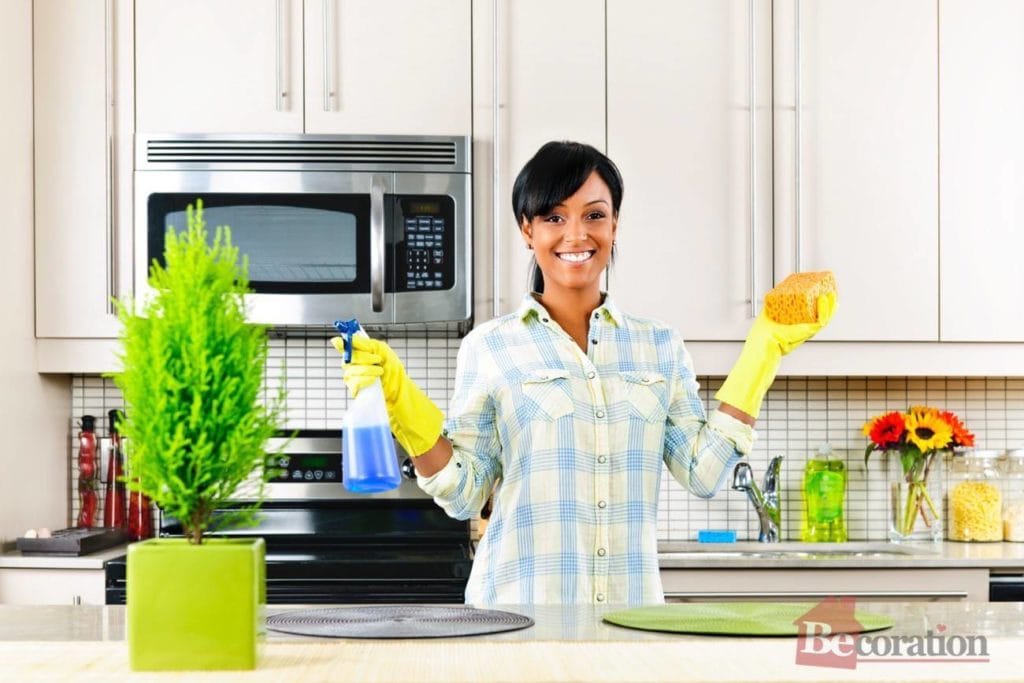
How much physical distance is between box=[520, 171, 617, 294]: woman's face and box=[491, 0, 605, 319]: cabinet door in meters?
0.95

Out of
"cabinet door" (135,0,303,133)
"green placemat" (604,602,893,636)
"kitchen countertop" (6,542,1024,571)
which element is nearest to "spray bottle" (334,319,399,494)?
"green placemat" (604,602,893,636)

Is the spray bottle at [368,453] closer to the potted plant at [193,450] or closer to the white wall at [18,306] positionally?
the potted plant at [193,450]

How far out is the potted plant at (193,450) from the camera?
1009 millimetres

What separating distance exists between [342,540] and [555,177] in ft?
4.43

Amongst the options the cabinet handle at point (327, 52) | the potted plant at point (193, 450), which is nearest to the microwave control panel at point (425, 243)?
the cabinet handle at point (327, 52)

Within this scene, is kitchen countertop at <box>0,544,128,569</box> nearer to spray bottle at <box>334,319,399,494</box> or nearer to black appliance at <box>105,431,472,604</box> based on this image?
black appliance at <box>105,431,472,604</box>

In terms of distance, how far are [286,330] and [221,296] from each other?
7.08ft

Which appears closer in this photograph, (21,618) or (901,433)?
(21,618)

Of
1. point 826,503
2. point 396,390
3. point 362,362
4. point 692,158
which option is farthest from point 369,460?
point 826,503

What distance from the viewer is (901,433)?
10.4ft

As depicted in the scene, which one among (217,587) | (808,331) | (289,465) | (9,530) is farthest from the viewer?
(289,465)

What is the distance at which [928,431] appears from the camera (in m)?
3.14

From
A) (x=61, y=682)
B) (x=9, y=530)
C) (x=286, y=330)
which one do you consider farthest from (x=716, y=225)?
(x=61, y=682)

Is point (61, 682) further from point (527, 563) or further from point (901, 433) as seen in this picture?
point (901, 433)
